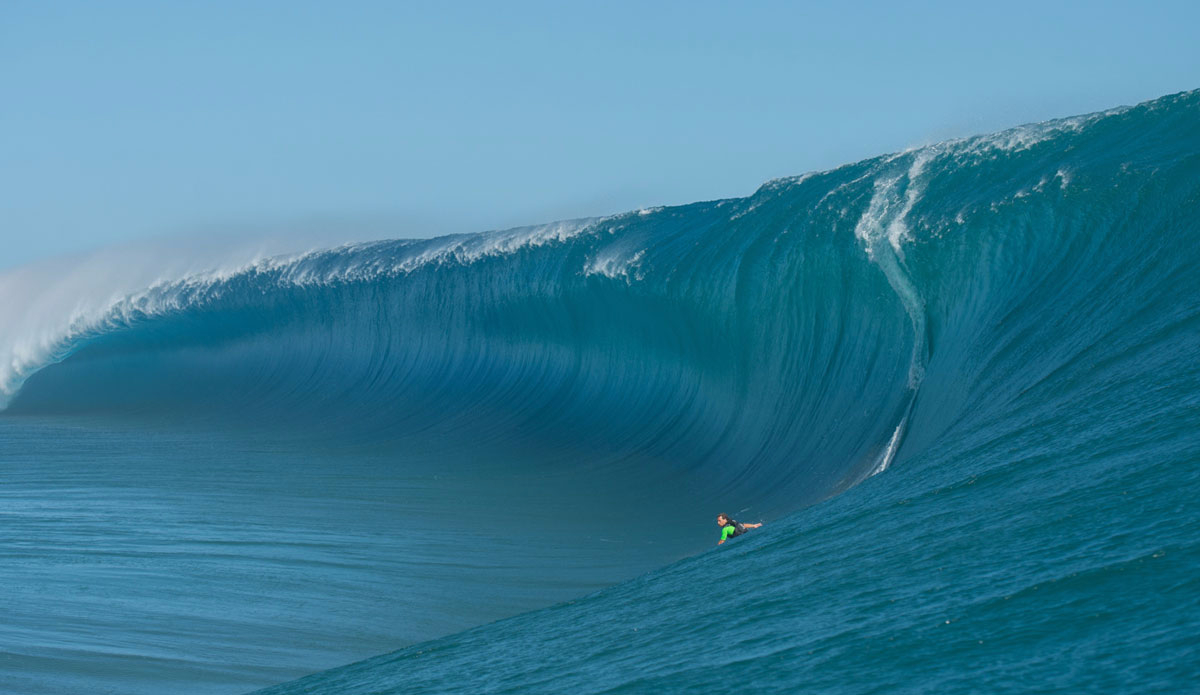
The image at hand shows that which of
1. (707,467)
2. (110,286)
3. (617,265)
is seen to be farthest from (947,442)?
(110,286)

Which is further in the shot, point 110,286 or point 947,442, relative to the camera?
point 110,286

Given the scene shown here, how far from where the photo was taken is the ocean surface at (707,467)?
396cm

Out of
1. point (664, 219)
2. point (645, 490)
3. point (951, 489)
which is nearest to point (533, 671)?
point (951, 489)

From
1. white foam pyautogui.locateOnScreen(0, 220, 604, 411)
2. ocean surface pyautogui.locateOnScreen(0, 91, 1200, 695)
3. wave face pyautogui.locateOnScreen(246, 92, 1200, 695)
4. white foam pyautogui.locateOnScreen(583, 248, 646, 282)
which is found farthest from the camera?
white foam pyautogui.locateOnScreen(0, 220, 604, 411)

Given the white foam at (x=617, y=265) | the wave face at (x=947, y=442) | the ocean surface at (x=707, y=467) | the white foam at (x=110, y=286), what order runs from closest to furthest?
the wave face at (x=947, y=442)
the ocean surface at (x=707, y=467)
the white foam at (x=617, y=265)
the white foam at (x=110, y=286)

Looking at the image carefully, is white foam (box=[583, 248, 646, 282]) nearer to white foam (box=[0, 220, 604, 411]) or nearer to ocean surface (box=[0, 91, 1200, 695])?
ocean surface (box=[0, 91, 1200, 695])

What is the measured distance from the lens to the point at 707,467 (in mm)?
11422

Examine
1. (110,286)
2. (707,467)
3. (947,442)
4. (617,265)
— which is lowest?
(707,467)

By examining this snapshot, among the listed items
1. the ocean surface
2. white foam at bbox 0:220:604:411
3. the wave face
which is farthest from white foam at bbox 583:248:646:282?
white foam at bbox 0:220:604:411

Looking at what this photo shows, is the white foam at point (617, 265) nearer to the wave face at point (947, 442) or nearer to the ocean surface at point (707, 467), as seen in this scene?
the ocean surface at point (707, 467)

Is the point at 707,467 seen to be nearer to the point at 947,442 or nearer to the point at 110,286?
the point at 947,442

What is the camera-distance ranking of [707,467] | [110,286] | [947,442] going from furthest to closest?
[110,286], [707,467], [947,442]

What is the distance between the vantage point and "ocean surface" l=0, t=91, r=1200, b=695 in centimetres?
396

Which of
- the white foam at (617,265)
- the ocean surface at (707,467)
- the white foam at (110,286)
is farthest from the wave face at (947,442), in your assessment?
the white foam at (110,286)
